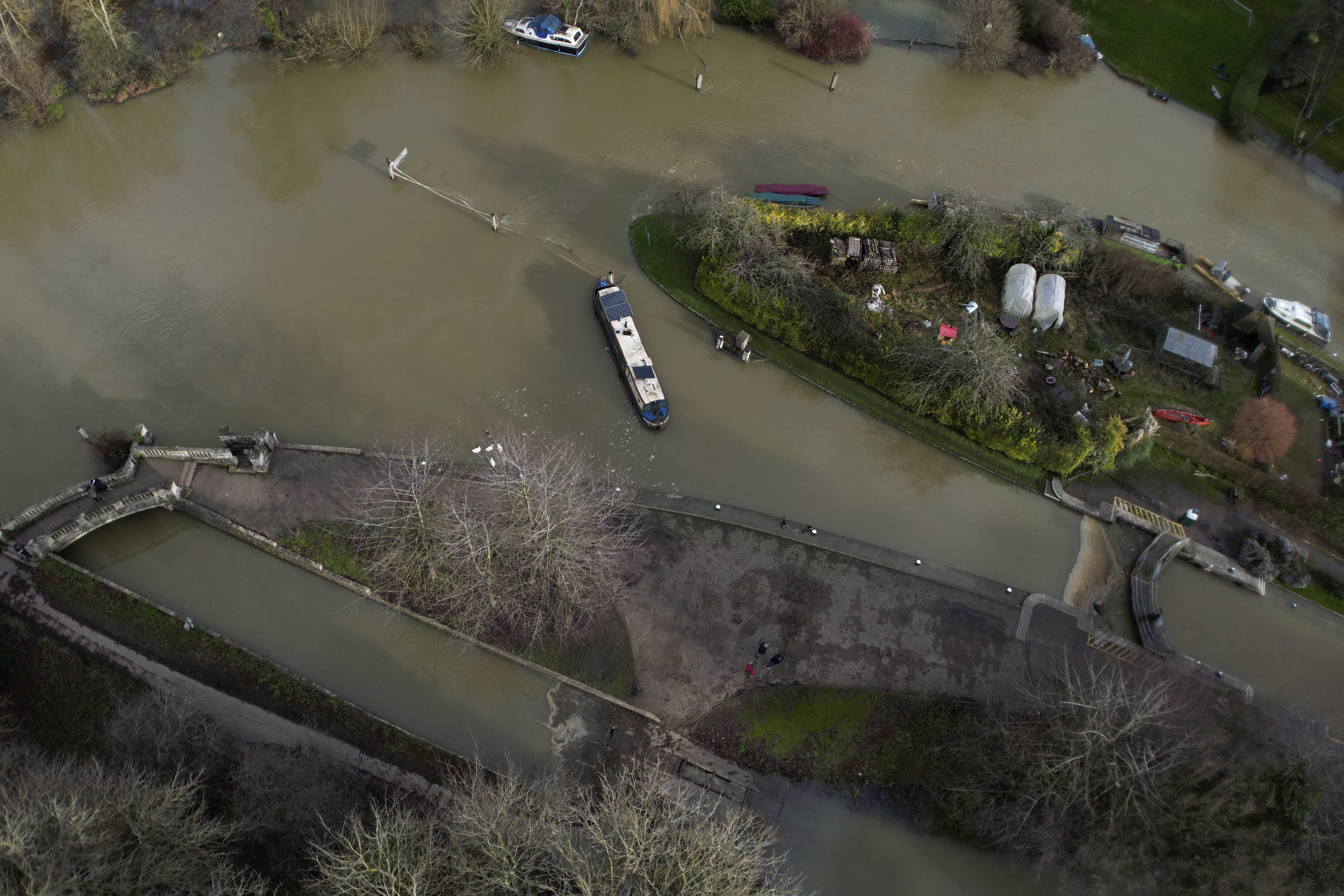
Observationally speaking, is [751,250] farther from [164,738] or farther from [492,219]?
[164,738]

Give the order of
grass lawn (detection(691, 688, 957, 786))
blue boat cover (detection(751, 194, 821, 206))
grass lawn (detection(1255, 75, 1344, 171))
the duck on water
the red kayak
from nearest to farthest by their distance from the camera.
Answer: grass lawn (detection(691, 688, 957, 786)) → the duck on water → the red kayak → blue boat cover (detection(751, 194, 821, 206)) → grass lawn (detection(1255, 75, 1344, 171))

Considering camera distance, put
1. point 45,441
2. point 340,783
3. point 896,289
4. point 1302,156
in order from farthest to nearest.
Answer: point 1302,156
point 896,289
point 45,441
point 340,783

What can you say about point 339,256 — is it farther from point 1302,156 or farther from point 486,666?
point 1302,156

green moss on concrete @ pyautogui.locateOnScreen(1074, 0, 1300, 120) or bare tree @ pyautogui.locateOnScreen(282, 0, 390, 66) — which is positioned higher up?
green moss on concrete @ pyautogui.locateOnScreen(1074, 0, 1300, 120)

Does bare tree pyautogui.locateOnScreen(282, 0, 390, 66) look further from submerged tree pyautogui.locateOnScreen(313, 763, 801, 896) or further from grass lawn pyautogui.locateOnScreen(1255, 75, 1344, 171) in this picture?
grass lawn pyautogui.locateOnScreen(1255, 75, 1344, 171)

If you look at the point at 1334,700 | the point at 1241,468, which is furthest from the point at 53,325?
the point at 1334,700

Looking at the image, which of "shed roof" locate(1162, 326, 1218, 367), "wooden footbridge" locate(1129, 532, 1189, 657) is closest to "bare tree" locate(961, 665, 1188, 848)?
"wooden footbridge" locate(1129, 532, 1189, 657)
